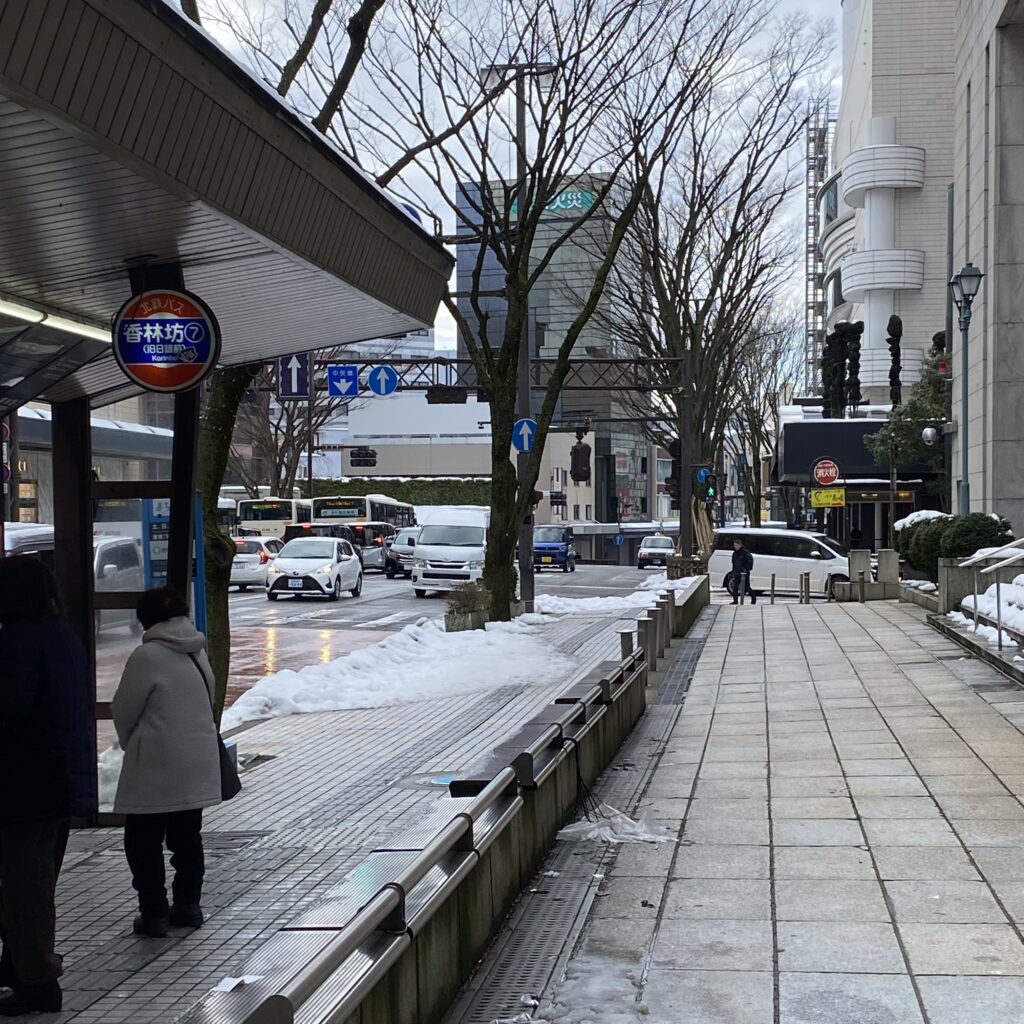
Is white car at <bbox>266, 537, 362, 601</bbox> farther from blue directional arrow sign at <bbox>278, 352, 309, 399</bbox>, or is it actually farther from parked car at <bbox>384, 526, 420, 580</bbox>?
parked car at <bbox>384, 526, 420, 580</bbox>

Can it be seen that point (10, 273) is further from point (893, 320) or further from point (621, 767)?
point (893, 320)

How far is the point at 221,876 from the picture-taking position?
281 inches

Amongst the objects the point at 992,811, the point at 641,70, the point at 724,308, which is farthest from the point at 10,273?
the point at 724,308

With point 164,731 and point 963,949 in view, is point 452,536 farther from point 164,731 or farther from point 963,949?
point 963,949

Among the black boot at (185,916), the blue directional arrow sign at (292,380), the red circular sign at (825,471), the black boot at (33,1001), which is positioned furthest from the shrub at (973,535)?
the black boot at (33,1001)

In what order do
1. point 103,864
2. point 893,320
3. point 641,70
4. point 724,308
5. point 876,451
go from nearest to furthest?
point 103,864 → point 641,70 → point 724,308 → point 876,451 → point 893,320

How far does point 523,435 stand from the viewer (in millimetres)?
23359

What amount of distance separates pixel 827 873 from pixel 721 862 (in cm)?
57

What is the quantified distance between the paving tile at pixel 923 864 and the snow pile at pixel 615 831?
120 centimetres

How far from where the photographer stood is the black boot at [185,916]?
6.18 m

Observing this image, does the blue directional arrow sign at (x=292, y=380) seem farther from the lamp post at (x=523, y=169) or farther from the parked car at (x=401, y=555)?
the parked car at (x=401, y=555)

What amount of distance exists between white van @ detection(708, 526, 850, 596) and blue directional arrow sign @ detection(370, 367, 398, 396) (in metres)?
10.3

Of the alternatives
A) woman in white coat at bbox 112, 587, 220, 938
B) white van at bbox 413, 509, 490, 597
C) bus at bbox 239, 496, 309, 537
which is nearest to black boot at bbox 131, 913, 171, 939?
woman in white coat at bbox 112, 587, 220, 938

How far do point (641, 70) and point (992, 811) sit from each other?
1290cm
